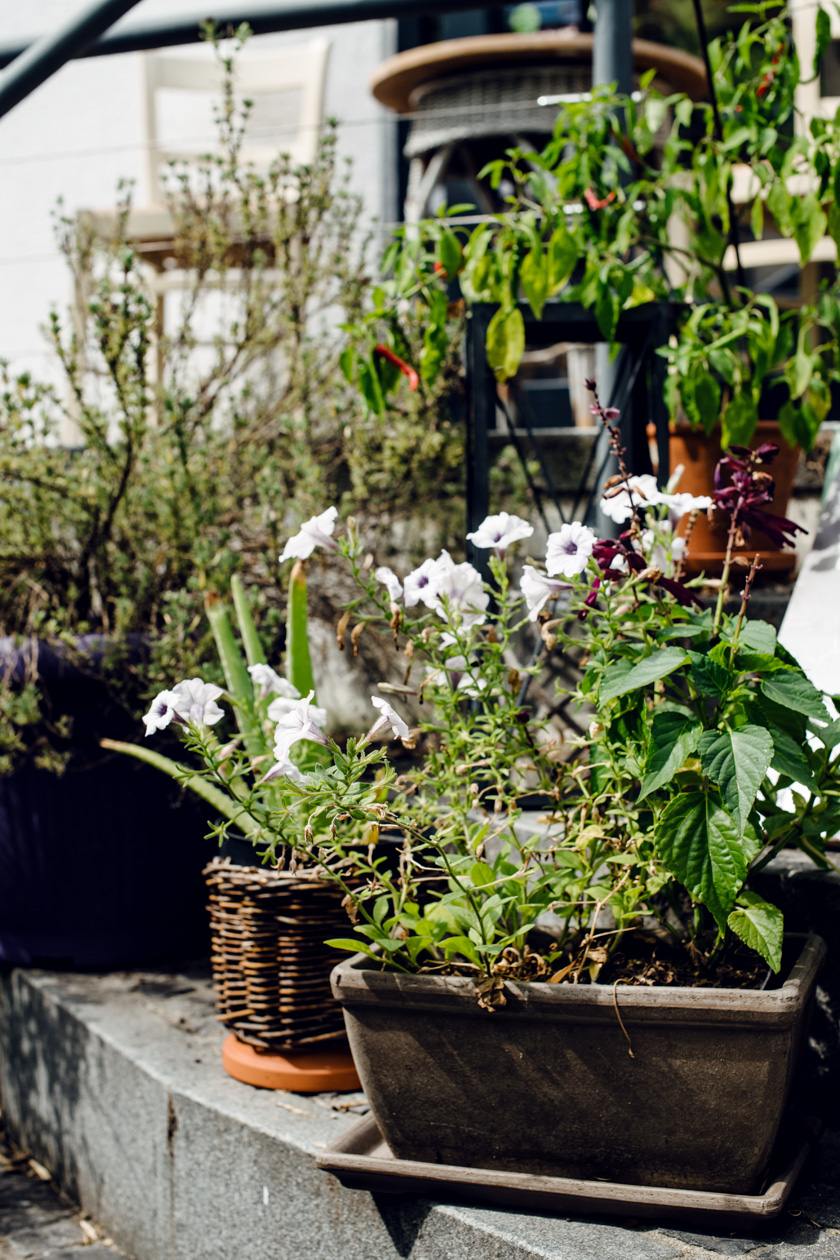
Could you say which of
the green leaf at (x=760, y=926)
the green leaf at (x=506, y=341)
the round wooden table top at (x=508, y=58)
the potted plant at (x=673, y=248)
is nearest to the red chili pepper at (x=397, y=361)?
the potted plant at (x=673, y=248)

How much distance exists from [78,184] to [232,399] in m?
2.42

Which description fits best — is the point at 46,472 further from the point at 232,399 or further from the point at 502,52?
the point at 502,52

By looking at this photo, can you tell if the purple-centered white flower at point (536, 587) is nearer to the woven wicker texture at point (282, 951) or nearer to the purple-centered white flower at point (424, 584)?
the purple-centered white flower at point (424, 584)

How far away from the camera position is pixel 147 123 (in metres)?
3.52

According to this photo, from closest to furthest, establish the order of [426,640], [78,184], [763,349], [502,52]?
→ 1. [426,640]
2. [763,349]
3. [502,52]
4. [78,184]

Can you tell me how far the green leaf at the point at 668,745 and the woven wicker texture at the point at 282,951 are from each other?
55 centimetres

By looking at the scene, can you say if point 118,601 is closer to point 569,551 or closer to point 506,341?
point 506,341

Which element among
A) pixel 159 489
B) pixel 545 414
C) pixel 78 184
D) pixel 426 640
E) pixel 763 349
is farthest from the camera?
pixel 545 414

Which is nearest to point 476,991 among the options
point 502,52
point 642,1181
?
point 642,1181

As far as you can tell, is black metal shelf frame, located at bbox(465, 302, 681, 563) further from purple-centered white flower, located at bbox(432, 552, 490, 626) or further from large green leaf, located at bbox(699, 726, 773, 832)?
large green leaf, located at bbox(699, 726, 773, 832)

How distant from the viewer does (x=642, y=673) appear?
3.44 feet

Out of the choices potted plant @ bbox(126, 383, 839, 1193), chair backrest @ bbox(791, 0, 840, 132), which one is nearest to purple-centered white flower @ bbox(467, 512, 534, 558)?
potted plant @ bbox(126, 383, 839, 1193)

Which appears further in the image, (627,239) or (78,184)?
(78,184)

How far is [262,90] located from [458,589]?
2776 millimetres
